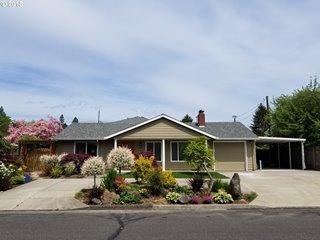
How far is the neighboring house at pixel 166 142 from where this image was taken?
3253cm

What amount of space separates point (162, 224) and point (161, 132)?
21085mm

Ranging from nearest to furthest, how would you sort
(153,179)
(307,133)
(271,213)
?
1. (271,213)
2. (153,179)
3. (307,133)

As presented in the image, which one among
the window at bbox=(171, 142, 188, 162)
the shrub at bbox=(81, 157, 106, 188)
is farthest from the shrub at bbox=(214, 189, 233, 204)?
the window at bbox=(171, 142, 188, 162)

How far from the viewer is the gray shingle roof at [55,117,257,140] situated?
34031 mm

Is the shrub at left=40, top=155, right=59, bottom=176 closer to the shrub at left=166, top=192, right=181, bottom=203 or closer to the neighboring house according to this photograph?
the neighboring house

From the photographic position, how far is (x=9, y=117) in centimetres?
5897

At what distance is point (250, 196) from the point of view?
17703 mm

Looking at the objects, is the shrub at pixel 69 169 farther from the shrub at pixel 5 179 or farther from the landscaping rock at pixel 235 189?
the landscaping rock at pixel 235 189

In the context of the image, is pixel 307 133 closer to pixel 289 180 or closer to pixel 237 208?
pixel 289 180

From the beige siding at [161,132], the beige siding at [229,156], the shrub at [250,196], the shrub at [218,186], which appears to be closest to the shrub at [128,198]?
the shrub at [218,186]

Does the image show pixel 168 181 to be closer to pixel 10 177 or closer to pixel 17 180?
pixel 10 177

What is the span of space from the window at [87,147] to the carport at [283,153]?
13325mm

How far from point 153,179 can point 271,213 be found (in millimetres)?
5437

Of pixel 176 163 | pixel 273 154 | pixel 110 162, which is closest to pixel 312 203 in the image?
pixel 110 162
